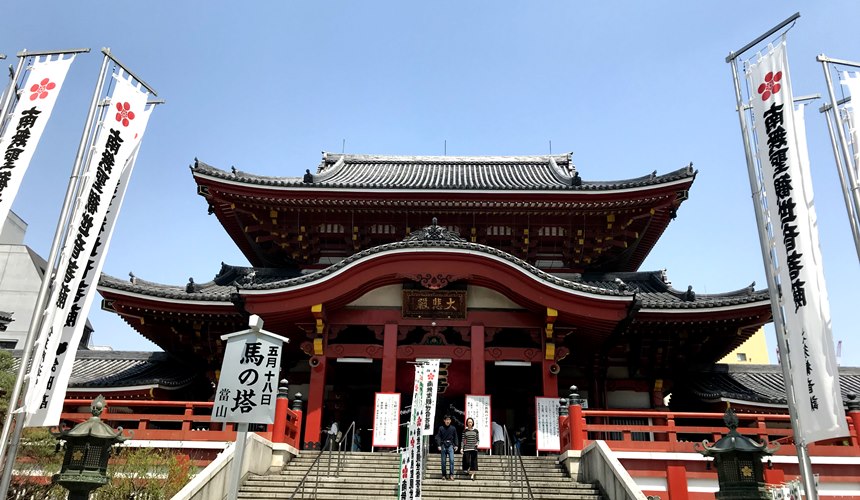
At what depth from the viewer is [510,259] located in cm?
1384

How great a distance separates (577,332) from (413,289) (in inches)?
161

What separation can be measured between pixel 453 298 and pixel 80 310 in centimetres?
816

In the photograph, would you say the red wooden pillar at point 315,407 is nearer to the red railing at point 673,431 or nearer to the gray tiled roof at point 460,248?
the gray tiled roof at point 460,248

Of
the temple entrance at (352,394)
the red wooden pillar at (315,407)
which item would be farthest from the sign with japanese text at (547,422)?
the red wooden pillar at (315,407)

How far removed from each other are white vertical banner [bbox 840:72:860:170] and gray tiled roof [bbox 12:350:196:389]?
14868mm

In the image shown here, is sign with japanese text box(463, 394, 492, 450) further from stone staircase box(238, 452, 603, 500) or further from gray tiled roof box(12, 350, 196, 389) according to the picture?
gray tiled roof box(12, 350, 196, 389)

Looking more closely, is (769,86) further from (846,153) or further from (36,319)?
(36,319)

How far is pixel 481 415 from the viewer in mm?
13148

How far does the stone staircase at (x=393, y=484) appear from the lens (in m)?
10.3

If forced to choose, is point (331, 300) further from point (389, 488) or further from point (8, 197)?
point (8, 197)

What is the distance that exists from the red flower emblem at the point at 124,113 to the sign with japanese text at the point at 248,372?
4.78 meters

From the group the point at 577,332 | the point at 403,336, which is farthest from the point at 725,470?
the point at 403,336

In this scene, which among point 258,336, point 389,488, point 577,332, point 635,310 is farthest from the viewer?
point 577,332

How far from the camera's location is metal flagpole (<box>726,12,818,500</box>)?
7227mm
